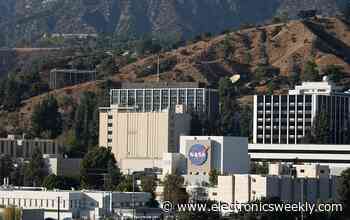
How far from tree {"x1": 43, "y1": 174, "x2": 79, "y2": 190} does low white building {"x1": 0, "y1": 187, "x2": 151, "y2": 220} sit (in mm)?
23086

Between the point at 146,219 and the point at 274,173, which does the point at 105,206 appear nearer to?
the point at 146,219

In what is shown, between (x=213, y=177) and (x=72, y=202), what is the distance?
88.6 ft

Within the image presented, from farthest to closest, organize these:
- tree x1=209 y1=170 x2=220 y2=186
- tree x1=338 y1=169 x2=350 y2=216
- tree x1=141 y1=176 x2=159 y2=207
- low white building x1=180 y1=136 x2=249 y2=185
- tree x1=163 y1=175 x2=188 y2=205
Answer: low white building x1=180 y1=136 x2=249 y2=185
tree x1=209 y1=170 x2=220 y2=186
tree x1=141 y1=176 x2=159 y2=207
tree x1=163 y1=175 x2=188 y2=205
tree x1=338 y1=169 x2=350 y2=216

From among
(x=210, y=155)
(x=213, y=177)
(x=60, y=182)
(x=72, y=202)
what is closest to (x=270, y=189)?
(x=213, y=177)

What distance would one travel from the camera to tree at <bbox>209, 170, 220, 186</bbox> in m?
180

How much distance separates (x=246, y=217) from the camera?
5591 inches

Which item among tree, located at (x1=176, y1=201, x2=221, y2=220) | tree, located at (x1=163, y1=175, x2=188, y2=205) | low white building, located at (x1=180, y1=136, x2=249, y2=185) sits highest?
low white building, located at (x1=180, y1=136, x2=249, y2=185)

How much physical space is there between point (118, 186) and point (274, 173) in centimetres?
1918

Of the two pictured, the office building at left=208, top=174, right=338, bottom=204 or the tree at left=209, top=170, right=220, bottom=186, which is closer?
the office building at left=208, top=174, right=338, bottom=204

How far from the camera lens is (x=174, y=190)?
17412cm

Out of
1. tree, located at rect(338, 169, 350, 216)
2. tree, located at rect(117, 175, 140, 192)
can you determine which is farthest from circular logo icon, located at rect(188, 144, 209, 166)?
tree, located at rect(338, 169, 350, 216)

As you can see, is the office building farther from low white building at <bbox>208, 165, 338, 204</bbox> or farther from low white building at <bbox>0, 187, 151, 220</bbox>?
low white building at <bbox>0, 187, 151, 220</bbox>

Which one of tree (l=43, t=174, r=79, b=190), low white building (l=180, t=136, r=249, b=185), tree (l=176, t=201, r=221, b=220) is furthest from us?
low white building (l=180, t=136, r=249, b=185)

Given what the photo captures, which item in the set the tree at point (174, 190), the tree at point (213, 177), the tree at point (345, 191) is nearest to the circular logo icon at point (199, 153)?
the tree at point (213, 177)
